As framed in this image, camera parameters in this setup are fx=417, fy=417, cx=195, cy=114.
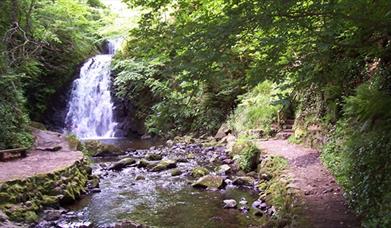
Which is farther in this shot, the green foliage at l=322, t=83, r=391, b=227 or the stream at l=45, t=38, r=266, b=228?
the stream at l=45, t=38, r=266, b=228

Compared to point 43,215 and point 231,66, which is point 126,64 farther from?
point 231,66

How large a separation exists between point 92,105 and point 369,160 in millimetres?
17239

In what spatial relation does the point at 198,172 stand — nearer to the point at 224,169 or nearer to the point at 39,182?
the point at 224,169

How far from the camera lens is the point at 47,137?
42.5ft

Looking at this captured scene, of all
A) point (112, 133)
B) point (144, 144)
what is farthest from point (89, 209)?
point (112, 133)

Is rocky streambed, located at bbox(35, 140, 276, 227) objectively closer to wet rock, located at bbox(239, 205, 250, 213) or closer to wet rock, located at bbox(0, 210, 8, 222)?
wet rock, located at bbox(239, 205, 250, 213)

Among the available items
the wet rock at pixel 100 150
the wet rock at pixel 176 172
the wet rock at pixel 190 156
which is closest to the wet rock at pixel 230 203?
the wet rock at pixel 176 172

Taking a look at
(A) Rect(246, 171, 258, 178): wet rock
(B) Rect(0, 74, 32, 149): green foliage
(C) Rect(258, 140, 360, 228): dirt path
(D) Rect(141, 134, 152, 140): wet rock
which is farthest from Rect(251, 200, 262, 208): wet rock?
(D) Rect(141, 134, 152, 140): wet rock

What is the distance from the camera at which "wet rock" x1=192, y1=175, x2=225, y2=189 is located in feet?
30.2

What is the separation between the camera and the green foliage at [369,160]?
503cm

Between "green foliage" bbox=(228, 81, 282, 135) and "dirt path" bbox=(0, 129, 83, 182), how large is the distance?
6045mm

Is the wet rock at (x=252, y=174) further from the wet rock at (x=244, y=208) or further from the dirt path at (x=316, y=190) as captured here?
the wet rock at (x=244, y=208)

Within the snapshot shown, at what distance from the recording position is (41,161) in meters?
9.62

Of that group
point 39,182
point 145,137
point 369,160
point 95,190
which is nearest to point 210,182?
point 95,190
